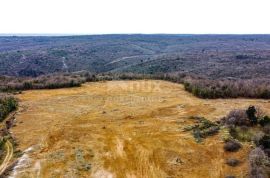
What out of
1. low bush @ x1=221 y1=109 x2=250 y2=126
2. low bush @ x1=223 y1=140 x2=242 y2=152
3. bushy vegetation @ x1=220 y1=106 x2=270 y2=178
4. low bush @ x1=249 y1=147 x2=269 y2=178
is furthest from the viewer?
low bush @ x1=221 y1=109 x2=250 y2=126

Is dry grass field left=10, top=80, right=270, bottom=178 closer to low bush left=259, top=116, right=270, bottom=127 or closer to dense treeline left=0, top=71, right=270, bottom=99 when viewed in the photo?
dense treeline left=0, top=71, right=270, bottom=99

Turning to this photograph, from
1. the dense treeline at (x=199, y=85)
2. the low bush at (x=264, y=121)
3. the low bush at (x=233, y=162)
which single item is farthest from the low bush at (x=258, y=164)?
the dense treeline at (x=199, y=85)

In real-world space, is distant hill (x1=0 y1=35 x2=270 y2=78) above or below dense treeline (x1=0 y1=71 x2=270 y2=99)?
below

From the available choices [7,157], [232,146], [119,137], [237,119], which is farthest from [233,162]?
[7,157]

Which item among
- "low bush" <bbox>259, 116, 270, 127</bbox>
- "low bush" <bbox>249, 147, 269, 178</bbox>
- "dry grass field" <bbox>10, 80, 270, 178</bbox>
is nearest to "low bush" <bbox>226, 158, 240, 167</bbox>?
"dry grass field" <bbox>10, 80, 270, 178</bbox>

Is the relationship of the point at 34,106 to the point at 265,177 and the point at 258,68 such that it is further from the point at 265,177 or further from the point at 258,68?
the point at 258,68

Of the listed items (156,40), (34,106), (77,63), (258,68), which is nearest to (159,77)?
(34,106)

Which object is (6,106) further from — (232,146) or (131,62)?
(131,62)

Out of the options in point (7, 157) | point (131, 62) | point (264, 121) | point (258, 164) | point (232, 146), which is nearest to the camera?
point (258, 164)
